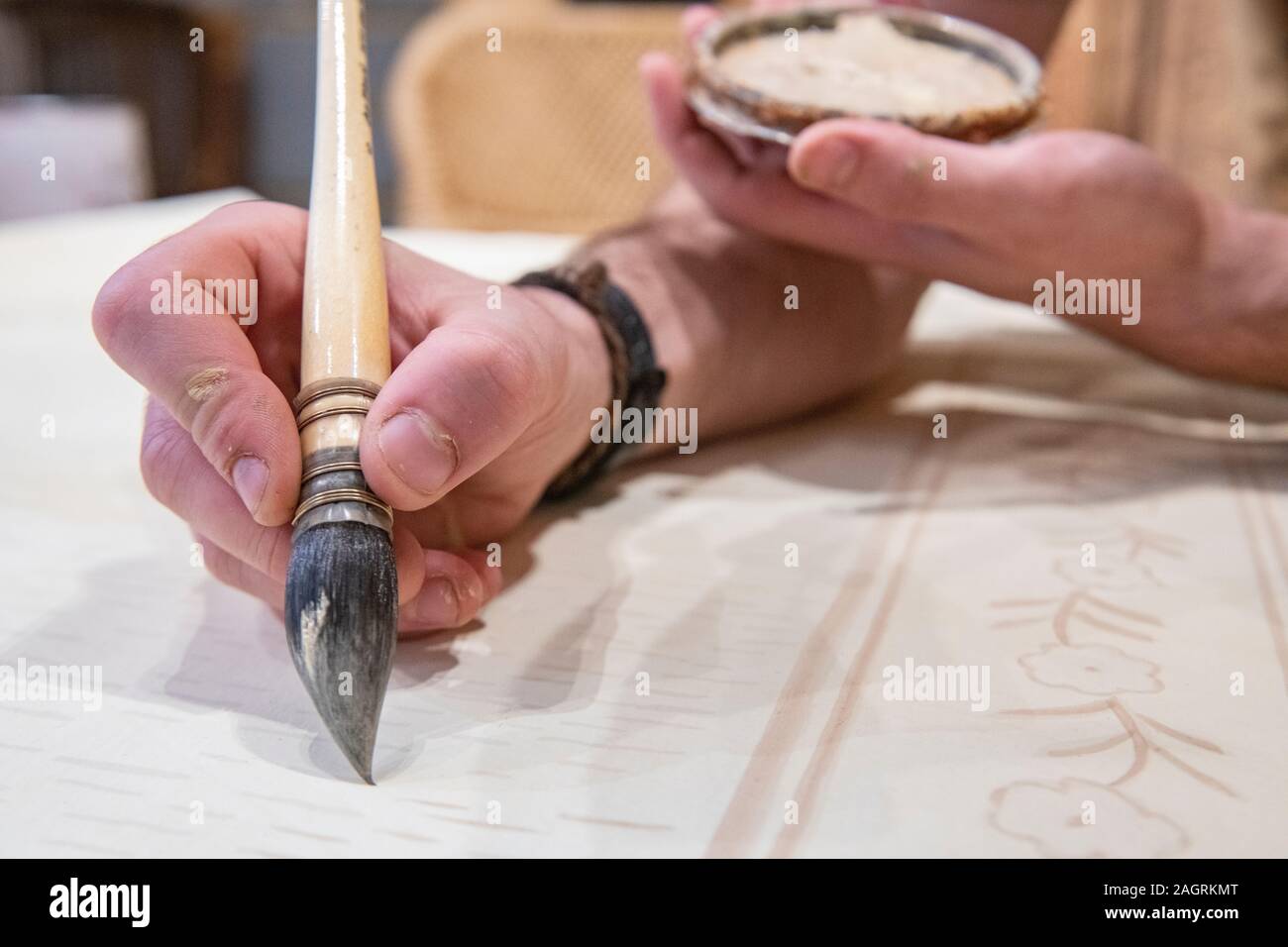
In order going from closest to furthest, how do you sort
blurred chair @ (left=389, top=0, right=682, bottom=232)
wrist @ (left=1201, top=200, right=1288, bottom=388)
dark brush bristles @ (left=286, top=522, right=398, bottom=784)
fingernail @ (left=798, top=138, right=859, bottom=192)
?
dark brush bristles @ (left=286, top=522, right=398, bottom=784) < fingernail @ (left=798, top=138, right=859, bottom=192) < wrist @ (left=1201, top=200, right=1288, bottom=388) < blurred chair @ (left=389, top=0, right=682, bottom=232)

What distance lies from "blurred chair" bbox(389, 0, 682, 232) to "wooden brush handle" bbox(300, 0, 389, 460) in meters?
1.44

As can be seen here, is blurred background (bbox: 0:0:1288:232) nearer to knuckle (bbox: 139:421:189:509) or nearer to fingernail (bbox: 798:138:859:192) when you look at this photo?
fingernail (bbox: 798:138:859:192)

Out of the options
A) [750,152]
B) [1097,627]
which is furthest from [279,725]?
[750,152]

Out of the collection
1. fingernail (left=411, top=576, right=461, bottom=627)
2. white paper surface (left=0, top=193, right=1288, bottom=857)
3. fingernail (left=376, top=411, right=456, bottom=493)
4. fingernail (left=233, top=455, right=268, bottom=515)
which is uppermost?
fingernail (left=376, top=411, right=456, bottom=493)

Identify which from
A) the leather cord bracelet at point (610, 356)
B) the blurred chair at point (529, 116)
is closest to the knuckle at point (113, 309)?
the leather cord bracelet at point (610, 356)

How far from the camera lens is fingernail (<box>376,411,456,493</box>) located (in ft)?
1.20

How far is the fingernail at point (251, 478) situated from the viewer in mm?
370

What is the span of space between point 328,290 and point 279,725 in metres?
0.15

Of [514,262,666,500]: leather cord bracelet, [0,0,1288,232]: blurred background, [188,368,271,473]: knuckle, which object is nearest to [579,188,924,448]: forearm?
[514,262,666,500]: leather cord bracelet

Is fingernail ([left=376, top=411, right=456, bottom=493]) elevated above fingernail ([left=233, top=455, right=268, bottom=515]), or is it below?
above

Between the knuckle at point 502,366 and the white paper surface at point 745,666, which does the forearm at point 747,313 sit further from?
the knuckle at point 502,366
